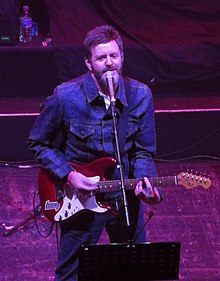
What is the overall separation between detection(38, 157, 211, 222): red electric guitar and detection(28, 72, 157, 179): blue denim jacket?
0.24 ft

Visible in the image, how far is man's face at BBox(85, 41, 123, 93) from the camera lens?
3.75 m

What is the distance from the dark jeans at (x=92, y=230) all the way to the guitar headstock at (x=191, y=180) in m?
0.35

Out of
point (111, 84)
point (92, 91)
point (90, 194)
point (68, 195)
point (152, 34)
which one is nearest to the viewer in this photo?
point (111, 84)

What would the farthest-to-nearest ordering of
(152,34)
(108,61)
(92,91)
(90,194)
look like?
(152,34)
(90,194)
(92,91)
(108,61)

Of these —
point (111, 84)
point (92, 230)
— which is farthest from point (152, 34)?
point (111, 84)

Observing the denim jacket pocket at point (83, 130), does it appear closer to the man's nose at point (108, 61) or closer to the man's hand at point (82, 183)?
the man's hand at point (82, 183)

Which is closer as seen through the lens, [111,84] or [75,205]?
[111,84]

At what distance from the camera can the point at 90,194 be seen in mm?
4082

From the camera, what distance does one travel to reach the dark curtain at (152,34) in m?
7.22

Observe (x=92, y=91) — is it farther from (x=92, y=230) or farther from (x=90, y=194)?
(x=92, y=230)

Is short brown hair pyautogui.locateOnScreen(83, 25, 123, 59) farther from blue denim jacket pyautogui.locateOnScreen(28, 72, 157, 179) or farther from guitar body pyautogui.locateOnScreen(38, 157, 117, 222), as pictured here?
guitar body pyautogui.locateOnScreen(38, 157, 117, 222)

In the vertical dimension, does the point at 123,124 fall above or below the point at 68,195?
above

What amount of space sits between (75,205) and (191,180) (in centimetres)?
77

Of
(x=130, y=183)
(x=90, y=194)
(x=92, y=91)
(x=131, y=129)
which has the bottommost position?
(x=90, y=194)
